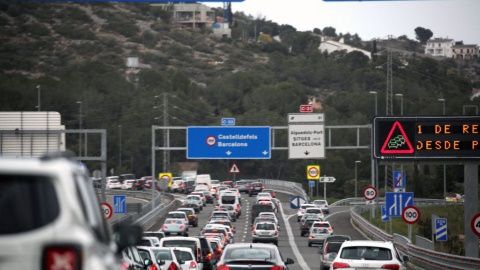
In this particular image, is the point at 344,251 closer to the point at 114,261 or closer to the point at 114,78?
the point at 114,261

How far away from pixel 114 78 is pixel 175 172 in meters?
39.2

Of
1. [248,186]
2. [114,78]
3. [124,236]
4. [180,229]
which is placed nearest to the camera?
[124,236]

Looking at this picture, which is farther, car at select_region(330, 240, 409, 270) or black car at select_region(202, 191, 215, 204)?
black car at select_region(202, 191, 215, 204)

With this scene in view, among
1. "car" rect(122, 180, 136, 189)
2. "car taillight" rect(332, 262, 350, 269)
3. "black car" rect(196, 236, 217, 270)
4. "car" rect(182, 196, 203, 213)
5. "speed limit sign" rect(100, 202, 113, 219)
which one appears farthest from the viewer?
"car" rect(122, 180, 136, 189)

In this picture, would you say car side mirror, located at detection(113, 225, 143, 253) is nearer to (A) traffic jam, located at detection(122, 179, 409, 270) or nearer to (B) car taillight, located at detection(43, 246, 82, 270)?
(B) car taillight, located at detection(43, 246, 82, 270)

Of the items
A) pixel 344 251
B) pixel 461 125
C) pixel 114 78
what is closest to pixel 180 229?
pixel 461 125

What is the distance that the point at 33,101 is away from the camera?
133500 mm

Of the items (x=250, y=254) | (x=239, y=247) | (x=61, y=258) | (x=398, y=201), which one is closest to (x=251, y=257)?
(x=250, y=254)

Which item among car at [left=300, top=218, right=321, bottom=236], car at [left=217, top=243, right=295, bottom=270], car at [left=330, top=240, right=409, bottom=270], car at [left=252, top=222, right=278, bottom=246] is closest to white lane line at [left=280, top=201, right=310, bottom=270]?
car at [left=300, top=218, right=321, bottom=236]

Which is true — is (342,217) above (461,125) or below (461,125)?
below

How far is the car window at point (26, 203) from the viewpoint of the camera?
638cm

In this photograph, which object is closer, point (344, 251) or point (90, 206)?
point (90, 206)

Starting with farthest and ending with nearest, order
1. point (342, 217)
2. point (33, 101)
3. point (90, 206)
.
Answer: point (33, 101)
point (342, 217)
point (90, 206)

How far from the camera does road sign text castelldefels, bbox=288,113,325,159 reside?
182 feet
